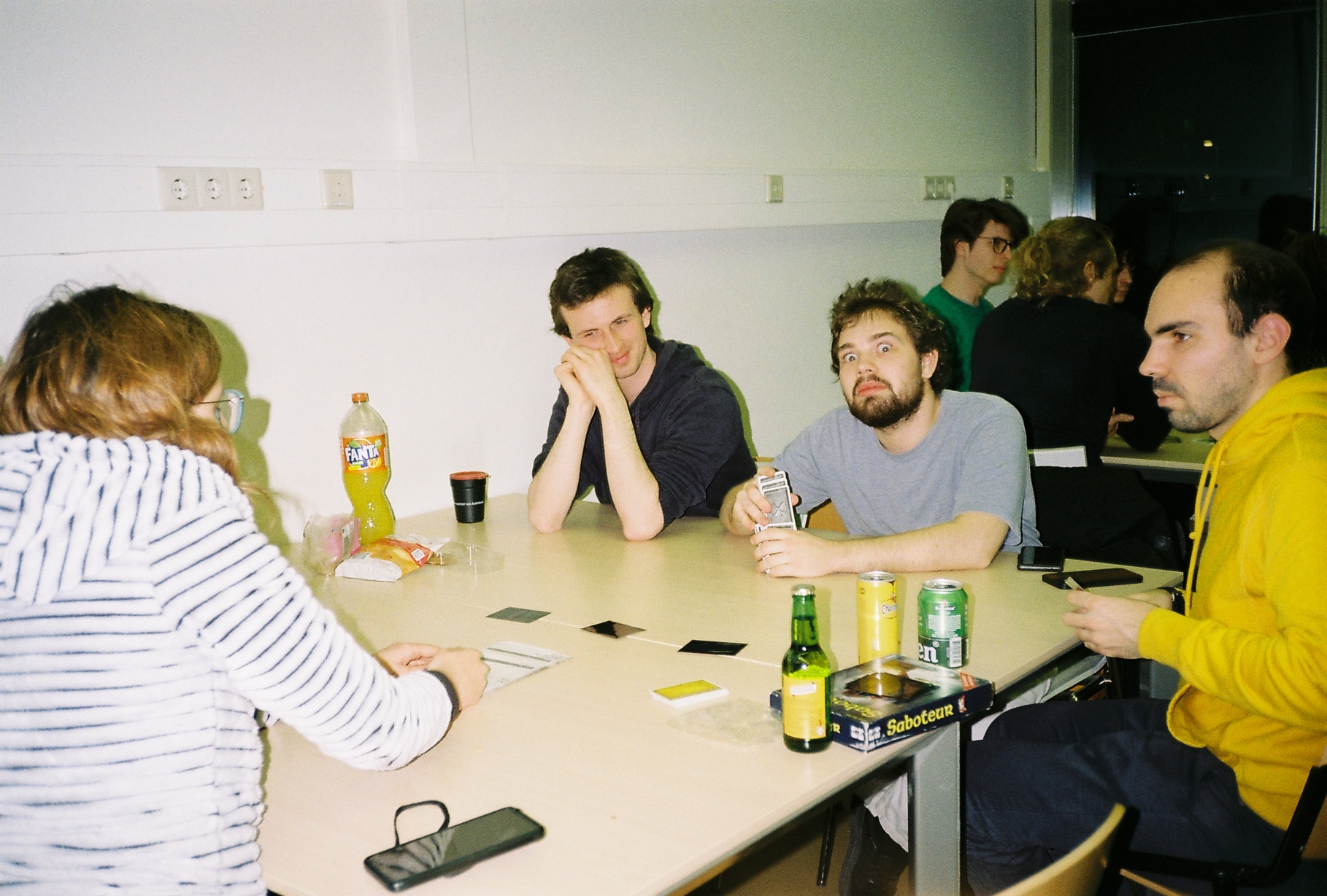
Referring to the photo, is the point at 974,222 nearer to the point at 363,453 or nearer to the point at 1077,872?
the point at 363,453

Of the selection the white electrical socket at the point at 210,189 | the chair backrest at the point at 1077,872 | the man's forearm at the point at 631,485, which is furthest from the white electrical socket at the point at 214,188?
the chair backrest at the point at 1077,872

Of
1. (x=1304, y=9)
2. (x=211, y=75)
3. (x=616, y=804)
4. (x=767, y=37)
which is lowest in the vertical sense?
(x=616, y=804)

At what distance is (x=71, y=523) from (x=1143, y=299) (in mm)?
5682

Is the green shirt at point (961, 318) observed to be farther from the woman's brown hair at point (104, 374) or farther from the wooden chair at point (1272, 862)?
the woman's brown hair at point (104, 374)

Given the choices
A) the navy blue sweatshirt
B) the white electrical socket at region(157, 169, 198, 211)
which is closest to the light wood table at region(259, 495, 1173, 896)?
the navy blue sweatshirt

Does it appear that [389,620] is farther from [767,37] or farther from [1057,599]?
[767,37]

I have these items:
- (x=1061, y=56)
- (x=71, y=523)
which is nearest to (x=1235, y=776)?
(x=71, y=523)

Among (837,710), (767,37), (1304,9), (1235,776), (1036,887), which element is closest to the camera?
(1036,887)

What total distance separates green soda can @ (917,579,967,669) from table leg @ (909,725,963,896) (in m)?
0.14

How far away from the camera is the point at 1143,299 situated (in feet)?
18.5

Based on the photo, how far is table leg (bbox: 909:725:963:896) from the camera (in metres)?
1.43

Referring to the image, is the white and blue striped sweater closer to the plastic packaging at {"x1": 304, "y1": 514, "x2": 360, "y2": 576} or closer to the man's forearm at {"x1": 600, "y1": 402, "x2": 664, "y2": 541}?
the plastic packaging at {"x1": 304, "y1": 514, "x2": 360, "y2": 576}

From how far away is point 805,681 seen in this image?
131cm

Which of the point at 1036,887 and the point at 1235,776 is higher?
the point at 1036,887
